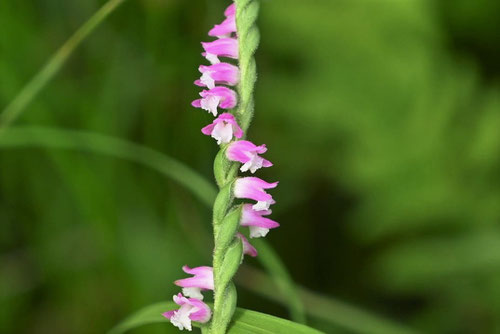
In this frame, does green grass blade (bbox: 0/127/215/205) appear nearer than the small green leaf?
No

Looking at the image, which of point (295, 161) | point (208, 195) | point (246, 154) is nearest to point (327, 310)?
point (208, 195)

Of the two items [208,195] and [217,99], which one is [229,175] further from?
[208,195]

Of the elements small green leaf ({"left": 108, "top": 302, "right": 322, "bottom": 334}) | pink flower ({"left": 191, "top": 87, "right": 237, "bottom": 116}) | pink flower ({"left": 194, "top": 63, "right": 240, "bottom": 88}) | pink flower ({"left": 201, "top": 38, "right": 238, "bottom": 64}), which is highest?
pink flower ({"left": 201, "top": 38, "right": 238, "bottom": 64})

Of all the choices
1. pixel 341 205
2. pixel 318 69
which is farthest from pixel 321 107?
pixel 341 205

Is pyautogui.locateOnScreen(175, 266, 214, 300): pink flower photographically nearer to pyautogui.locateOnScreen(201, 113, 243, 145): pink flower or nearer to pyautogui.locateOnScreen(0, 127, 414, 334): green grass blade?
pyautogui.locateOnScreen(201, 113, 243, 145): pink flower

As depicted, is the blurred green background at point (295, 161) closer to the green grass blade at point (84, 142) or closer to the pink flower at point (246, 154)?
the green grass blade at point (84, 142)

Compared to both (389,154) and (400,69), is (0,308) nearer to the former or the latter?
(389,154)

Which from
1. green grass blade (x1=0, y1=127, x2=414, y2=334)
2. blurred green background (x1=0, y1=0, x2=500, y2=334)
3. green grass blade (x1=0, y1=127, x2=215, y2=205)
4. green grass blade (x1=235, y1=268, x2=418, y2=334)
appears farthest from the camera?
blurred green background (x1=0, y1=0, x2=500, y2=334)

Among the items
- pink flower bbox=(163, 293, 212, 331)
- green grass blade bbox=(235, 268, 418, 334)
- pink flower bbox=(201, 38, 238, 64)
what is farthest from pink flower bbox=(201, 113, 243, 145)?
green grass blade bbox=(235, 268, 418, 334)
